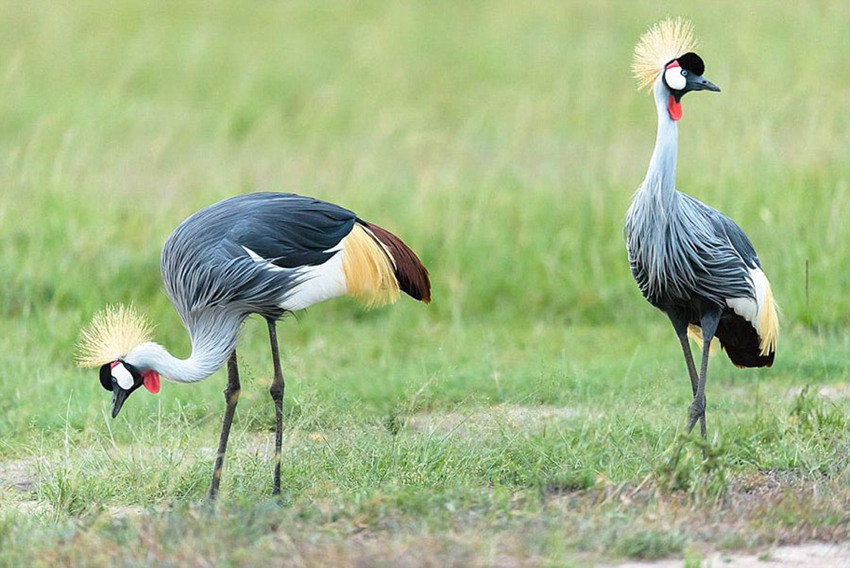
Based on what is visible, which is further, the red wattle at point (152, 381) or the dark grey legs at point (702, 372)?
the dark grey legs at point (702, 372)

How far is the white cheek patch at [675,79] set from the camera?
466cm

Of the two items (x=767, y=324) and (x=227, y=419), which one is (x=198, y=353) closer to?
(x=227, y=419)

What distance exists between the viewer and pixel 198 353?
442cm

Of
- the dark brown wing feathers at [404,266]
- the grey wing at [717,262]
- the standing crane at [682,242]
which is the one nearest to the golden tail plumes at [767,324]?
the standing crane at [682,242]

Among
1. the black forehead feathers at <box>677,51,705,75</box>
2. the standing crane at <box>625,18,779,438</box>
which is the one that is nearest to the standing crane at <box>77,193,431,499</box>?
the standing crane at <box>625,18,779,438</box>

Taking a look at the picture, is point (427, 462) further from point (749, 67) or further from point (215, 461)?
point (749, 67)

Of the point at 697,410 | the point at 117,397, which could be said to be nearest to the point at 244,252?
the point at 117,397

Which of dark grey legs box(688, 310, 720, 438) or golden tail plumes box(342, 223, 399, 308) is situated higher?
golden tail plumes box(342, 223, 399, 308)

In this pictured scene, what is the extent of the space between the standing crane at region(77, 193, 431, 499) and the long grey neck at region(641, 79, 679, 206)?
1016 mm

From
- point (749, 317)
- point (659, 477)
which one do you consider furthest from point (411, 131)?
point (659, 477)

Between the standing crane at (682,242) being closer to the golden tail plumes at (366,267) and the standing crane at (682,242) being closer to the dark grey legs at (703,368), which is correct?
the dark grey legs at (703,368)

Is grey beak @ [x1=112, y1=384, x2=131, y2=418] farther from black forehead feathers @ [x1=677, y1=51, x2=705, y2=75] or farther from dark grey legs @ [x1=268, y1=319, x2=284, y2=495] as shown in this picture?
black forehead feathers @ [x1=677, y1=51, x2=705, y2=75]

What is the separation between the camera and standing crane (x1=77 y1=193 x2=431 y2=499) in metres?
4.35

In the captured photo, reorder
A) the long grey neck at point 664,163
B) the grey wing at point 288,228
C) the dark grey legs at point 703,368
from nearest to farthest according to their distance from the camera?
the grey wing at point 288,228, the long grey neck at point 664,163, the dark grey legs at point 703,368
